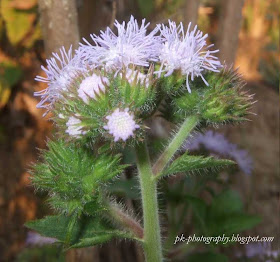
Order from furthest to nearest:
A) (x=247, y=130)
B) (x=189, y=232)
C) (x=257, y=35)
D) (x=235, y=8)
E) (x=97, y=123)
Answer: (x=257, y=35)
(x=247, y=130)
(x=189, y=232)
(x=235, y=8)
(x=97, y=123)

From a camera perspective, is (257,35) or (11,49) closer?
(11,49)

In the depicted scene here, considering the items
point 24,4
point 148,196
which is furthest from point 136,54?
point 24,4

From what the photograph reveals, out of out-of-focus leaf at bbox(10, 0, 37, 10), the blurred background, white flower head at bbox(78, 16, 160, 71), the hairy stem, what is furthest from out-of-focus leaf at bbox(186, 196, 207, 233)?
out-of-focus leaf at bbox(10, 0, 37, 10)

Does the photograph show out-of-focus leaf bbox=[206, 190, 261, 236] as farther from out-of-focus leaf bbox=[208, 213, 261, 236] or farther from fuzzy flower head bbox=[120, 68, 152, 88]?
fuzzy flower head bbox=[120, 68, 152, 88]

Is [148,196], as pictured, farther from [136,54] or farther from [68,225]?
[136,54]

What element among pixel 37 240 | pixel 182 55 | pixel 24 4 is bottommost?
pixel 37 240

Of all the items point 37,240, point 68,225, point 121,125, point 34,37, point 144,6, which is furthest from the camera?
point 34,37

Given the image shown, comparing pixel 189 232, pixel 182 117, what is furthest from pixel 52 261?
pixel 182 117

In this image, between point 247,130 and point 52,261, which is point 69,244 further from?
point 247,130
